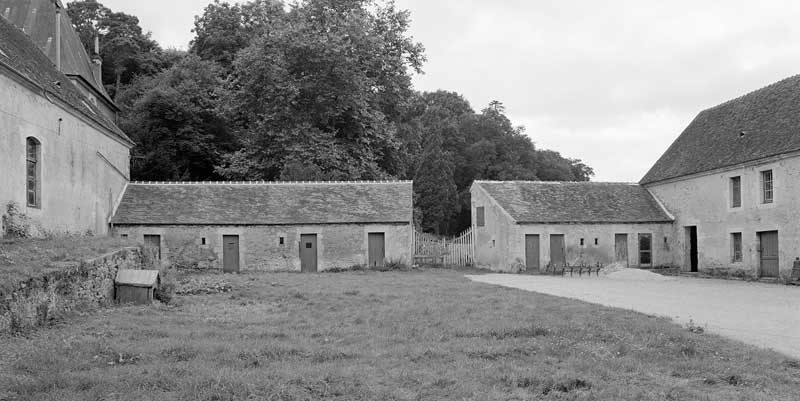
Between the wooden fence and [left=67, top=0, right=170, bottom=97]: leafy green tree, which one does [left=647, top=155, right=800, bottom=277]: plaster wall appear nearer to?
the wooden fence

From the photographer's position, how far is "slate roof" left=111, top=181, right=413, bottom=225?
2765 centimetres

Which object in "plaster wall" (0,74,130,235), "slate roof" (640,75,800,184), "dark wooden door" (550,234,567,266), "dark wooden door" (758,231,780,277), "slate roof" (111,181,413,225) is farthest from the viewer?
"dark wooden door" (550,234,567,266)

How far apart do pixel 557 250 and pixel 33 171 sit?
20.9 m

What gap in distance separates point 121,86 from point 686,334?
50440 millimetres

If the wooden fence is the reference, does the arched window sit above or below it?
above

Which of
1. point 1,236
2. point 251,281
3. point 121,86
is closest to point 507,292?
point 251,281

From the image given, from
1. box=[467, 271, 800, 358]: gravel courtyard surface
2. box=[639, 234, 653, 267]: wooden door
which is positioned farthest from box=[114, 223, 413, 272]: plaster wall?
box=[639, 234, 653, 267]: wooden door

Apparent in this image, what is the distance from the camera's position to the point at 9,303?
941 cm

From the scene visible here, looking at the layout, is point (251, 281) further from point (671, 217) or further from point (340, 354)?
point (671, 217)

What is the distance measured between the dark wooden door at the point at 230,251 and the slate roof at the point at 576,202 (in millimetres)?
11935

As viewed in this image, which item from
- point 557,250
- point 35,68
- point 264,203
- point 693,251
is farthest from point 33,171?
point 693,251

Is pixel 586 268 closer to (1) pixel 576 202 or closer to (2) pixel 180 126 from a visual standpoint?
(1) pixel 576 202

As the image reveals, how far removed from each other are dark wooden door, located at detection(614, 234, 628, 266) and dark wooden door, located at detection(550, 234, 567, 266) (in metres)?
2.62

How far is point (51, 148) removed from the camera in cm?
1947
